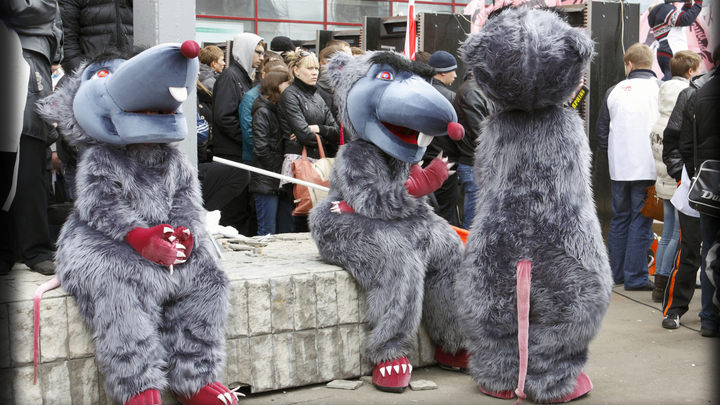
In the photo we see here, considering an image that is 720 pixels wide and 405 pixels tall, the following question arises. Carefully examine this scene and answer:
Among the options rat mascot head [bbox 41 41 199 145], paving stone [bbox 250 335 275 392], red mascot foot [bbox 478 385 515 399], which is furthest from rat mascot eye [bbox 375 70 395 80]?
red mascot foot [bbox 478 385 515 399]

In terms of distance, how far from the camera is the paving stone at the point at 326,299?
3559mm

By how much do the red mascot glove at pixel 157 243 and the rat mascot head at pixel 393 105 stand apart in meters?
1.18

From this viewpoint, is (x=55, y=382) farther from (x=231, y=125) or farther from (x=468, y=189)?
(x=468, y=189)

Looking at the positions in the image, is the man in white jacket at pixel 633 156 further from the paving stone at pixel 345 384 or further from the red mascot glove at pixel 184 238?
the red mascot glove at pixel 184 238

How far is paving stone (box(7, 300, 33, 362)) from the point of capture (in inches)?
113

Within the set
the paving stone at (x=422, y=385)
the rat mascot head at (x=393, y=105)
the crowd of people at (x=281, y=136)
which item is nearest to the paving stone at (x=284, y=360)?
the paving stone at (x=422, y=385)

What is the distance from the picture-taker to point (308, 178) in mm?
5145

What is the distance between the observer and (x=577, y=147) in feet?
10.6

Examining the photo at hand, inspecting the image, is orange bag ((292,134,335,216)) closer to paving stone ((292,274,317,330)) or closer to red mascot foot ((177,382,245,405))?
paving stone ((292,274,317,330))

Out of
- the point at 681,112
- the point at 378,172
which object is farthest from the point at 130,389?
the point at 681,112

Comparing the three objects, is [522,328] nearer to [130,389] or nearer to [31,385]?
[130,389]

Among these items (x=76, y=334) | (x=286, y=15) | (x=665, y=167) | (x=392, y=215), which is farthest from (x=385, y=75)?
(x=286, y=15)

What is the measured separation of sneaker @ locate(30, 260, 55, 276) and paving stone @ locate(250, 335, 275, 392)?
1023 millimetres

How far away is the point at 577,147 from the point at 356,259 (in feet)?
3.94
